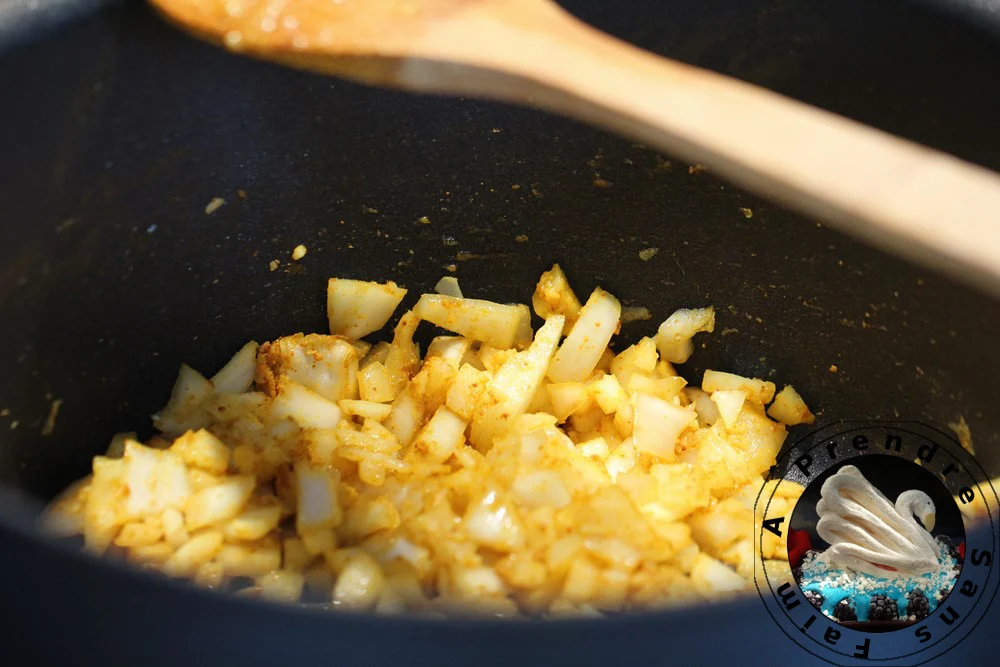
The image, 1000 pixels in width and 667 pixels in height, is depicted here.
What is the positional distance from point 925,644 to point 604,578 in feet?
1.27

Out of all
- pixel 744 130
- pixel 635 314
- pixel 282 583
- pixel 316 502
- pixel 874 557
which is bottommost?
pixel 282 583

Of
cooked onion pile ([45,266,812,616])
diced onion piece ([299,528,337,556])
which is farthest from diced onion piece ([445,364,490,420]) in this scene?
diced onion piece ([299,528,337,556])

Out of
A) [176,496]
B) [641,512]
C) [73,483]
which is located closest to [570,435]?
[641,512]

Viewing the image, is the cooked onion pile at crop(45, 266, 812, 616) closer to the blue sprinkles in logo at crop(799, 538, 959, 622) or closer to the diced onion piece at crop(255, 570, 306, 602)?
the diced onion piece at crop(255, 570, 306, 602)

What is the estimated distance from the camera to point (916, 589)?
1153 millimetres

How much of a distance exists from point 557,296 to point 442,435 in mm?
349

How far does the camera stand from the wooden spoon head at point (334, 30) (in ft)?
4.34

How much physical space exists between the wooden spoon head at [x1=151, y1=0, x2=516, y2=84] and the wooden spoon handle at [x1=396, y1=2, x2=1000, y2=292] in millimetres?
26

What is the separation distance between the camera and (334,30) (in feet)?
4.40

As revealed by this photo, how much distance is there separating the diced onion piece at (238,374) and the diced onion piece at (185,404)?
0.02 m

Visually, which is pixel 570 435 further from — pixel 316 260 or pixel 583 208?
pixel 316 260

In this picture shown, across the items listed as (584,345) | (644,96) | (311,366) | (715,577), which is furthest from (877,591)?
(311,366)

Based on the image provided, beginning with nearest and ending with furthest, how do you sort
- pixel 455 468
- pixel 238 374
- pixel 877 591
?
pixel 877 591 → pixel 455 468 → pixel 238 374

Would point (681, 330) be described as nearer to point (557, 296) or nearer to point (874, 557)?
point (557, 296)
